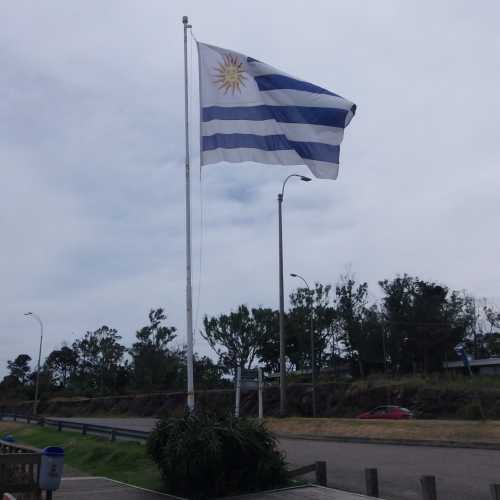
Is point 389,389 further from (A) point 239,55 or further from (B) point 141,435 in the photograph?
(A) point 239,55

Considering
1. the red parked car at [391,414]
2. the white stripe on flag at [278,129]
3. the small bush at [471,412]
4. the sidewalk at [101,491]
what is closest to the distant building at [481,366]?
the red parked car at [391,414]

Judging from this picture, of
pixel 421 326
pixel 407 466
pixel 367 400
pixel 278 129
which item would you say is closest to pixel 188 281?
pixel 278 129

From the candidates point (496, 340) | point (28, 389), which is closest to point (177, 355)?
point (28, 389)

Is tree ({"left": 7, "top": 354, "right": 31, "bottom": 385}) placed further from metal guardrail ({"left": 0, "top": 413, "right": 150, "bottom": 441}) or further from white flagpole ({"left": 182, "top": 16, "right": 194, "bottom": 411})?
white flagpole ({"left": 182, "top": 16, "right": 194, "bottom": 411})

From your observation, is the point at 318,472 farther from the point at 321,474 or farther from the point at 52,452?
the point at 52,452

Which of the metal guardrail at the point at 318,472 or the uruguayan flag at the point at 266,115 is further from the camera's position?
the uruguayan flag at the point at 266,115

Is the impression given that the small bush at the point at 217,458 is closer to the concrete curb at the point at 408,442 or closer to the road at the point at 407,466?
the road at the point at 407,466

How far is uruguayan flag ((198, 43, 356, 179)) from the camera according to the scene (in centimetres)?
1495

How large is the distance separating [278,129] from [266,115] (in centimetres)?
42

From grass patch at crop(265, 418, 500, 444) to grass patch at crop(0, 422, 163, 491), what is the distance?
216 inches

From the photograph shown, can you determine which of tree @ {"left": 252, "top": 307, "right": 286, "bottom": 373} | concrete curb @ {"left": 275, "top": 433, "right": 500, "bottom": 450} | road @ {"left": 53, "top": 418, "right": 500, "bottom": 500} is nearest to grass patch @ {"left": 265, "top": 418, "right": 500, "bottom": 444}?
concrete curb @ {"left": 275, "top": 433, "right": 500, "bottom": 450}

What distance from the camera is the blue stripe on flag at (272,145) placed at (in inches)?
587

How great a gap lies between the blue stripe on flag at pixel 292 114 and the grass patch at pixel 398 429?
10.5 meters

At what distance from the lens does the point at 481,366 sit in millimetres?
59594
